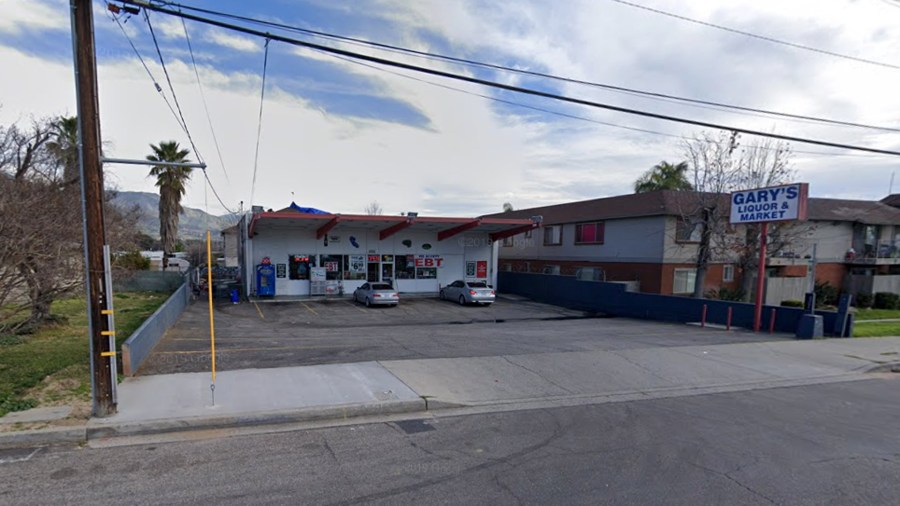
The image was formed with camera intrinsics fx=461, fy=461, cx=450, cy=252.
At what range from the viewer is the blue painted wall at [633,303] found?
16.5 meters

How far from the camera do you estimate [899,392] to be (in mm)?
9172

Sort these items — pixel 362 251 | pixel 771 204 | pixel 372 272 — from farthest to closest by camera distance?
pixel 372 272, pixel 362 251, pixel 771 204

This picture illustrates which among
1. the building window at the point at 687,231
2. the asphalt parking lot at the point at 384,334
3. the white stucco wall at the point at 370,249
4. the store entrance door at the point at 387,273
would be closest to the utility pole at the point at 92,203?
the asphalt parking lot at the point at 384,334

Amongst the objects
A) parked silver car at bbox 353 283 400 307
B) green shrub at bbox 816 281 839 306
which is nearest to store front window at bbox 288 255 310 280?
parked silver car at bbox 353 283 400 307

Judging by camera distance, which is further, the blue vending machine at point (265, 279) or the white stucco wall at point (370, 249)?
the white stucco wall at point (370, 249)

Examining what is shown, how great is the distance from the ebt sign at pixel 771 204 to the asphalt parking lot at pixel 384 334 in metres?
4.10

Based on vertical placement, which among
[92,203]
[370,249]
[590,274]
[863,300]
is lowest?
[863,300]

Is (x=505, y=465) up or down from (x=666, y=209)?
down

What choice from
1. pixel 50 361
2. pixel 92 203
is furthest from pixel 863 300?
pixel 50 361

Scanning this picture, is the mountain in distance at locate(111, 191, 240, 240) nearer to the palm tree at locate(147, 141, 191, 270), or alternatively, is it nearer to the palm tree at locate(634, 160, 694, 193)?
the palm tree at locate(147, 141, 191, 270)

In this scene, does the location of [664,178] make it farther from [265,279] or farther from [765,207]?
[265,279]

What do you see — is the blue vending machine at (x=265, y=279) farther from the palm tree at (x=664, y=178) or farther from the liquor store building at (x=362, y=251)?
the palm tree at (x=664, y=178)

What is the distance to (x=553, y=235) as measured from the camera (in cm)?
3397

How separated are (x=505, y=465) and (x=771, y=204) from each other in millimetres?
15456
